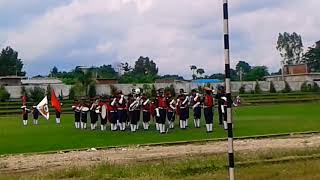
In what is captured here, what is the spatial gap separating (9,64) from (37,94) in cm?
4662

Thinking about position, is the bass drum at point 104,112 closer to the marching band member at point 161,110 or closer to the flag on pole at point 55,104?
the marching band member at point 161,110

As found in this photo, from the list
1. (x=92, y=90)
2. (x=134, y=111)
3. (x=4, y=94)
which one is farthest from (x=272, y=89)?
(x=134, y=111)

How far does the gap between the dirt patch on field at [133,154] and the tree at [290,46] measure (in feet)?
361

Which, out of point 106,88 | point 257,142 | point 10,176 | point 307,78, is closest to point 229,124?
point 10,176

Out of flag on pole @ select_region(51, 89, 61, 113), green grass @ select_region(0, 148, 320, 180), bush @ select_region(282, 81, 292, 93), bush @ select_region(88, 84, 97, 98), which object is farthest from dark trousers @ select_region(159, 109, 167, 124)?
bush @ select_region(282, 81, 292, 93)

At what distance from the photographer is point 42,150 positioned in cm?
2011

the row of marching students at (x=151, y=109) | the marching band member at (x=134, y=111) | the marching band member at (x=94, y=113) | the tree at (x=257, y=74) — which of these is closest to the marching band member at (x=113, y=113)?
the row of marching students at (x=151, y=109)

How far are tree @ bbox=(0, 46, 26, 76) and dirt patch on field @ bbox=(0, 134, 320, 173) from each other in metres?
95.9

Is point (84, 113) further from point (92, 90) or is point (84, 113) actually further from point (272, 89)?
point (272, 89)

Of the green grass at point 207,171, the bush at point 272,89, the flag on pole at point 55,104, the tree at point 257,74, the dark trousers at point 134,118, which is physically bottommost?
the green grass at point 207,171

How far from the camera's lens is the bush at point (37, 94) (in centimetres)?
7100

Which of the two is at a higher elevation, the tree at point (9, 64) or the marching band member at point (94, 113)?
the tree at point (9, 64)

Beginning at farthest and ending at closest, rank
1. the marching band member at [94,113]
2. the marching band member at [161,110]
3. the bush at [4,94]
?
1. the bush at [4,94]
2. the marching band member at [94,113]
3. the marching band member at [161,110]

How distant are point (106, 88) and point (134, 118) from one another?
48.7m
